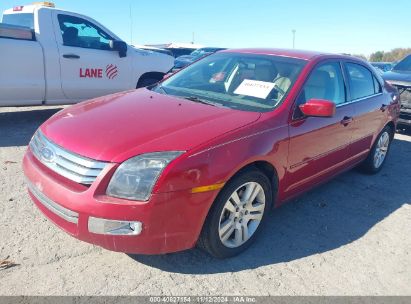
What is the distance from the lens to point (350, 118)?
165 inches

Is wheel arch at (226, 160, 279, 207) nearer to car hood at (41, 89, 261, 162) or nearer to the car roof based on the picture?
car hood at (41, 89, 261, 162)

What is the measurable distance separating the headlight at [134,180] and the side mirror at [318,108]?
1.51m

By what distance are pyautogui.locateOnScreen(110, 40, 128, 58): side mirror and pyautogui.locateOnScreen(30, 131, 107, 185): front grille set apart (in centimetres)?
420

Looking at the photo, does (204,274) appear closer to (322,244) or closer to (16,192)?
(322,244)

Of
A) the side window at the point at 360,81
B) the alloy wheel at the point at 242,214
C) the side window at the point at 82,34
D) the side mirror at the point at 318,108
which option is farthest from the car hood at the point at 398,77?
the alloy wheel at the point at 242,214

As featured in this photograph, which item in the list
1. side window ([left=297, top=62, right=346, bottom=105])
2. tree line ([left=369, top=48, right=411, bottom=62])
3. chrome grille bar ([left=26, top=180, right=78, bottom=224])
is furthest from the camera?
tree line ([left=369, top=48, right=411, bottom=62])

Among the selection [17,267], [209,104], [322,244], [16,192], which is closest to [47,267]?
[17,267]

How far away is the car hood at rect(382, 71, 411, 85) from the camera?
7757mm

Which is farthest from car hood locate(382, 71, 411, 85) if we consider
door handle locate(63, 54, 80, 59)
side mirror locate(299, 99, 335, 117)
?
door handle locate(63, 54, 80, 59)

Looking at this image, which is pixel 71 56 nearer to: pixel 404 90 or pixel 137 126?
pixel 137 126

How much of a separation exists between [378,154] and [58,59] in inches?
203

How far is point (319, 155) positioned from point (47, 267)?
2.59 meters

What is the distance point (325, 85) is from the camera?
3.94 metres

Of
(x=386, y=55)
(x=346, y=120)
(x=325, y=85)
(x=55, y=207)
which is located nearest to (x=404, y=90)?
(x=346, y=120)
